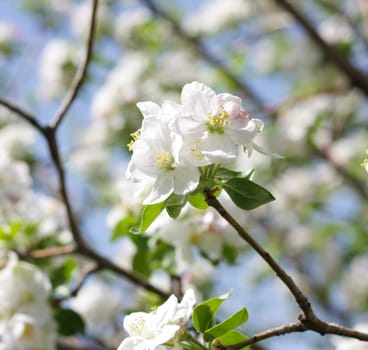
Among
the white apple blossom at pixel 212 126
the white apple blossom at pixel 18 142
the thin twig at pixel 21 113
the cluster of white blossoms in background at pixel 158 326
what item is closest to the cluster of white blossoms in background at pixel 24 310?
the thin twig at pixel 21 113

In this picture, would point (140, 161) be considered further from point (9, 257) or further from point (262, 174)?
point (262, 174)

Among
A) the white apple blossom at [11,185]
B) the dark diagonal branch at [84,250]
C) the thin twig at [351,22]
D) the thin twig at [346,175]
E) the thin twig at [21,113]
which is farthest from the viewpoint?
the thin twig at [351,22]

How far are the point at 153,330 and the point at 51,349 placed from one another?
783 millimetres

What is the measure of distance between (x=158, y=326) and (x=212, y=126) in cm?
32

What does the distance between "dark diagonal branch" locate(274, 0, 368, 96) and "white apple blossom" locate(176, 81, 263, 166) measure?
2.34m

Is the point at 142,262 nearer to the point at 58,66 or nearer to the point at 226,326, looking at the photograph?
the point at 226,326

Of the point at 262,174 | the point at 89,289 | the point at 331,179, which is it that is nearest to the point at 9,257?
the point at 89,289

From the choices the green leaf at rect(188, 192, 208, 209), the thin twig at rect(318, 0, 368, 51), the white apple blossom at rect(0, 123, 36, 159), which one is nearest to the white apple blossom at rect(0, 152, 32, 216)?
the green leaf at rect(188, 192, 208, 209)

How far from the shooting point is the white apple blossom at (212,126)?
1.16 meters

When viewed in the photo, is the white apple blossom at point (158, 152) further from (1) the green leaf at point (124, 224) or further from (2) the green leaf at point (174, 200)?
(1) the green leaf at point (124, 224)

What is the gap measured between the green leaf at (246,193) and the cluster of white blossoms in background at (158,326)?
0.19 metres

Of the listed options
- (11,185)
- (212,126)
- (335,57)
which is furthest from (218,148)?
(335,57)

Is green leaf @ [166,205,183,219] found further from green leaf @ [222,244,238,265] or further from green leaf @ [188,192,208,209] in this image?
green leaf @ [222,244,238,265]

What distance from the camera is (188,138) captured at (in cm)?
117
